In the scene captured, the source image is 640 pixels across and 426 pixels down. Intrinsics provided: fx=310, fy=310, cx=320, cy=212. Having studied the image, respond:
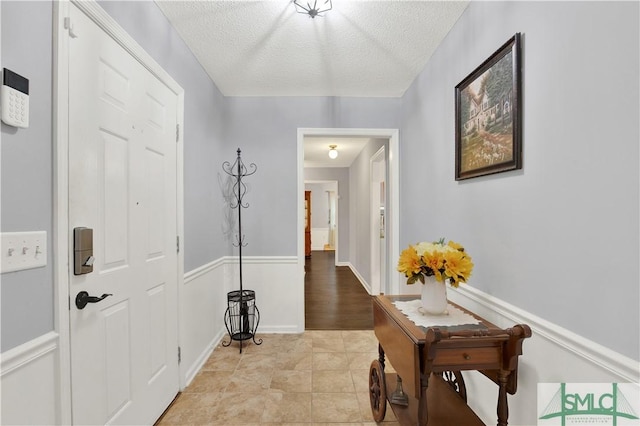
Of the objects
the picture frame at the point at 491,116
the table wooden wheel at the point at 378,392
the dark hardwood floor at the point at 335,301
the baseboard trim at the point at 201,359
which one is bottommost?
the dark hardwood floor at the point at 335,301

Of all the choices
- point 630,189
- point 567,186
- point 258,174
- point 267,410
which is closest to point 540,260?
point 567,186

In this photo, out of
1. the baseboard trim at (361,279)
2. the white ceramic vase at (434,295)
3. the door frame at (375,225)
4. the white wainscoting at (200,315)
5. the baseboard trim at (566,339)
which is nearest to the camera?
the baseboard trim at (566,339)

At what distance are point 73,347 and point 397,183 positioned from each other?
2797 millimetres

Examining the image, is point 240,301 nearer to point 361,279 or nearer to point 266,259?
point 266,259

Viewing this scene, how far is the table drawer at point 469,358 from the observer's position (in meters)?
1.24

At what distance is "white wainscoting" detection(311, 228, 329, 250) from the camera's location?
11344mm

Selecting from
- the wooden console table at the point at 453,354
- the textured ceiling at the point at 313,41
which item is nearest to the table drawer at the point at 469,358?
the wooden console table at the point at 453,354

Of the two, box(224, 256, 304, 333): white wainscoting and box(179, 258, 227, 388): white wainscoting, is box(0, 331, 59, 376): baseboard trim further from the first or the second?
box(224, 256, 304, 333): white wainscoting

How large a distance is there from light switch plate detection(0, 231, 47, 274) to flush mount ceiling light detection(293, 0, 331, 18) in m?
1.74

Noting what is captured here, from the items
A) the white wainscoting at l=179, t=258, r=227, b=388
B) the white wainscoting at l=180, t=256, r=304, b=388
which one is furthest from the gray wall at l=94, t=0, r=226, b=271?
the white wainscoting at l=180, t=256, r=304, b=388

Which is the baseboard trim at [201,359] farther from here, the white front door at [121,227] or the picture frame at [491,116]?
the picture frame at [491,116]

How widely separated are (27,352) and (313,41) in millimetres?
2288

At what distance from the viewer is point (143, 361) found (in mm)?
1742

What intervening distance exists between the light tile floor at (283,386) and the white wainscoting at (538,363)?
0.59m
